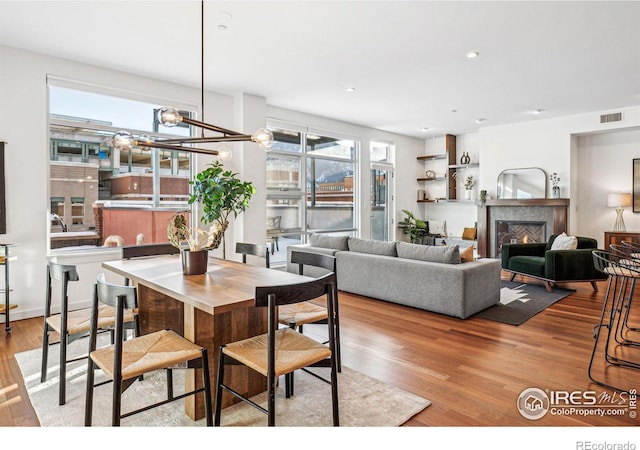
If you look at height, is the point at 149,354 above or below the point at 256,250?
below

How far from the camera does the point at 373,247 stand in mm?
4898

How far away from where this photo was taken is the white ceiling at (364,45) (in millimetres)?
3246

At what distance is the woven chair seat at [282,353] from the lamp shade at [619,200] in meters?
6.65

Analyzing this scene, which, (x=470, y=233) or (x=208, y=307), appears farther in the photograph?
(x=470, y=233)

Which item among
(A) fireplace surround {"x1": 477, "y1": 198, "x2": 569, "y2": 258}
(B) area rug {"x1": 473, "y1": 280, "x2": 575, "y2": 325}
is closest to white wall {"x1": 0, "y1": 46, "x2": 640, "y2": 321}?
(A) fireplace surround {"x1": 477, "y1": 198, "x2": 569, "y2": 258}

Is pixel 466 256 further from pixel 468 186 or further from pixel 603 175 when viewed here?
pixel 468 186

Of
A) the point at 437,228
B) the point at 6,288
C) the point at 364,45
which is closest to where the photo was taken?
the point at 6,288

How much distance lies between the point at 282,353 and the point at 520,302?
12.1ft

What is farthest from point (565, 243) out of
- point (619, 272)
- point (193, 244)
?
point (193, 244)

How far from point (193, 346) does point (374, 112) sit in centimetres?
562

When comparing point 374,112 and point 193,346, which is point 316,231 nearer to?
point 374,112

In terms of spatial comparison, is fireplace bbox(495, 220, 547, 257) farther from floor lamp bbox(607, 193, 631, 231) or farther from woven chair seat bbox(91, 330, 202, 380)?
woven chair seat bbox(91, 330, 202, 380)

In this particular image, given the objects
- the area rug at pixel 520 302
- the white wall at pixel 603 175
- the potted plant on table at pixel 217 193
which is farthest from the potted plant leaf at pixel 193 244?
the white wall at pixel 603 175
